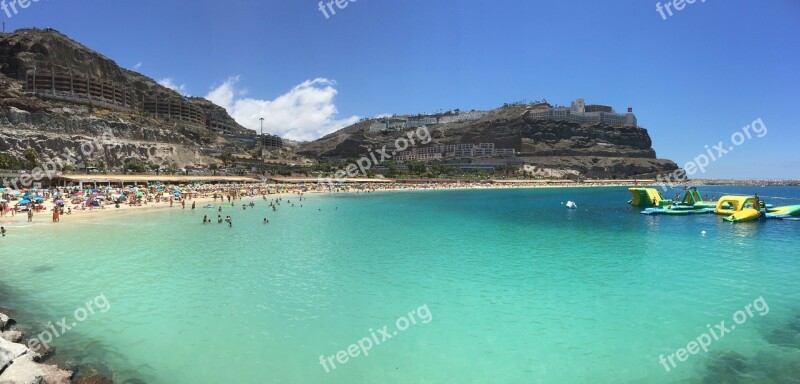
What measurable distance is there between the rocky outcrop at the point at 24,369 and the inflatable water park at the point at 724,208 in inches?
1595

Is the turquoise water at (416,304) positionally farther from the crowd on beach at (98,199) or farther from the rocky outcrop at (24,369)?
the crowd on beach at (98,199)

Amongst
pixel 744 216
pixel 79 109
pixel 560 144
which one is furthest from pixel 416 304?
pixel 560 144

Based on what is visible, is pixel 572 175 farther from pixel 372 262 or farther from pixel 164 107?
pixel 372 262

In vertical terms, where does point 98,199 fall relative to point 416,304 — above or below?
above

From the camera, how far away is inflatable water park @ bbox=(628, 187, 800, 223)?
1348 inches

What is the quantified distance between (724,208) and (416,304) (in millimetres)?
40032

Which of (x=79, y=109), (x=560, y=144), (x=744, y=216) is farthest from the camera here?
(x=560, y=144)

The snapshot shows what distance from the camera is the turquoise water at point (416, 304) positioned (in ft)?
28.1

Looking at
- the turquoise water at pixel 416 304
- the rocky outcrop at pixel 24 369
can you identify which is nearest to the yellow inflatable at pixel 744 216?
the turquoise water at pixel 416 304

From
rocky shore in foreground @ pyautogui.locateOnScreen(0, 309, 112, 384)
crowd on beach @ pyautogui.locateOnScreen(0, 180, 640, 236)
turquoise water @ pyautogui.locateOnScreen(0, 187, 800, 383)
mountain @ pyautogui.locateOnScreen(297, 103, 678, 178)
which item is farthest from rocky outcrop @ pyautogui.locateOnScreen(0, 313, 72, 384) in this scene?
mountain @ pyautogui.locateOnScreen(297, 103, 678, 178)

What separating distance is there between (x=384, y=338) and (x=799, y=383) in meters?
7.89

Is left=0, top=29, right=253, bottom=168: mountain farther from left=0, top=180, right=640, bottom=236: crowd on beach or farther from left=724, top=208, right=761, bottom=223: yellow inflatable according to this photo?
left=724, top=208, right=761, bottom=223: yellow inflatable

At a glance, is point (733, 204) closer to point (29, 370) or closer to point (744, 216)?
point (744, 216)

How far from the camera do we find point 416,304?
40.6 ft
